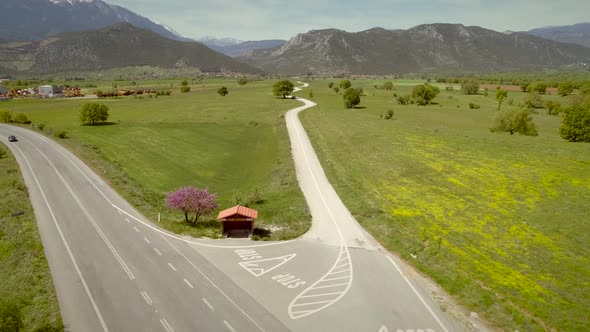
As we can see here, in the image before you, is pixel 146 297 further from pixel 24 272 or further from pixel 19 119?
pixel 19 119

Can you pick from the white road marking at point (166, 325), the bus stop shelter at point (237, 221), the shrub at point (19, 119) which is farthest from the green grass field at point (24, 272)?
the shrub at point (19, 119)

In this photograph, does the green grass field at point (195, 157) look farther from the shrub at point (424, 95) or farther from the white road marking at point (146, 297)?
the shrub at point (424, 95)

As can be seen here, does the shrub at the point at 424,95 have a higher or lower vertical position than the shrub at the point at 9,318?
higher

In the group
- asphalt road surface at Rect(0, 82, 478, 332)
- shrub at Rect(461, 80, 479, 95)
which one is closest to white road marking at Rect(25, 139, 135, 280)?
asphalt road surface at Rect(0, 82, 478, 332)

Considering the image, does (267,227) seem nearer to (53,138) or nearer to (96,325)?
(96,325)

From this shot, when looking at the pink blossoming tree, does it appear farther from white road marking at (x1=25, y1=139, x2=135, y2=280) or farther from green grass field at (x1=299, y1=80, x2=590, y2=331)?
green grass field at (x1=299, y1=80, x2=590, y2=331)

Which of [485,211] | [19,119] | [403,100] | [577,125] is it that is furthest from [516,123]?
[19,119]

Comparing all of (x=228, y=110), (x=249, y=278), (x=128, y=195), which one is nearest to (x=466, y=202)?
(x=249, y=278)
